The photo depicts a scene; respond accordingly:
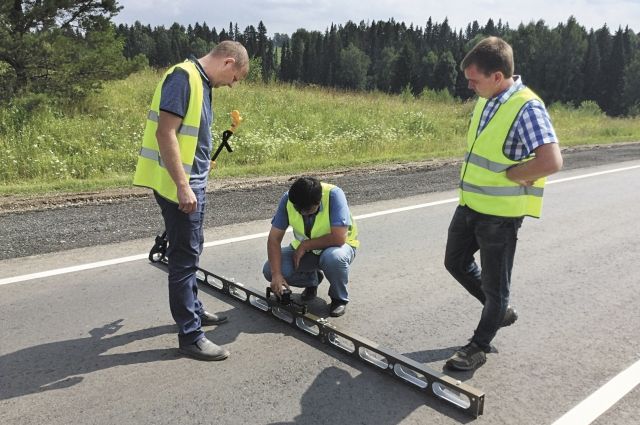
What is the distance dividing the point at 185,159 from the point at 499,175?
74.9 inches

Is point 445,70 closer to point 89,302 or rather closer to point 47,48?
point 47,48

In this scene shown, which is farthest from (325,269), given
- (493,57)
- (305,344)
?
(493,57)

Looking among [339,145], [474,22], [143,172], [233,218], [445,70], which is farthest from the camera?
[474,22]

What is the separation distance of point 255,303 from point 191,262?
96 cm

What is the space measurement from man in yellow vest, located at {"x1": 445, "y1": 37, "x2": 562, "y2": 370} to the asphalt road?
1.61ft

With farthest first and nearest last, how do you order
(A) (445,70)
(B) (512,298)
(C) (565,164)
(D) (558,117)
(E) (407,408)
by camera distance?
(A) (445,70) → (D) (558,117) → (C) (565,164) → (B) (512,298) → (E) (407,408)

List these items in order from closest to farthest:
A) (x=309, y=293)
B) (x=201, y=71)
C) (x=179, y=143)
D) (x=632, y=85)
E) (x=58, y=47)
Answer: (x=179, y=143)
(x=201, y=71)
(x=309, y=293)
(x=58, y=47)
(x=632, y=85)

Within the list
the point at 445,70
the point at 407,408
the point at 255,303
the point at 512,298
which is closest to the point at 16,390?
the point at 255,303

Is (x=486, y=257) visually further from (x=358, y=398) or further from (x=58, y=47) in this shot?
(x=58, y=47)

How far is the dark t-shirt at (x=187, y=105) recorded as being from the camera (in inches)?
124

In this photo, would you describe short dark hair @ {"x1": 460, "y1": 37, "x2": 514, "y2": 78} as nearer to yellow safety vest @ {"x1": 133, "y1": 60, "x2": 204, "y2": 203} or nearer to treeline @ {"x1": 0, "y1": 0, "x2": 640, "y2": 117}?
yellow safety vest @ {"x1": 133, "y1": 60, "x2": 204, "y2": 203}

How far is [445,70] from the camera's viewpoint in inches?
3568

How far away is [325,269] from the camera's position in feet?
14.0

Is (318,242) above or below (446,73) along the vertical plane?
below
